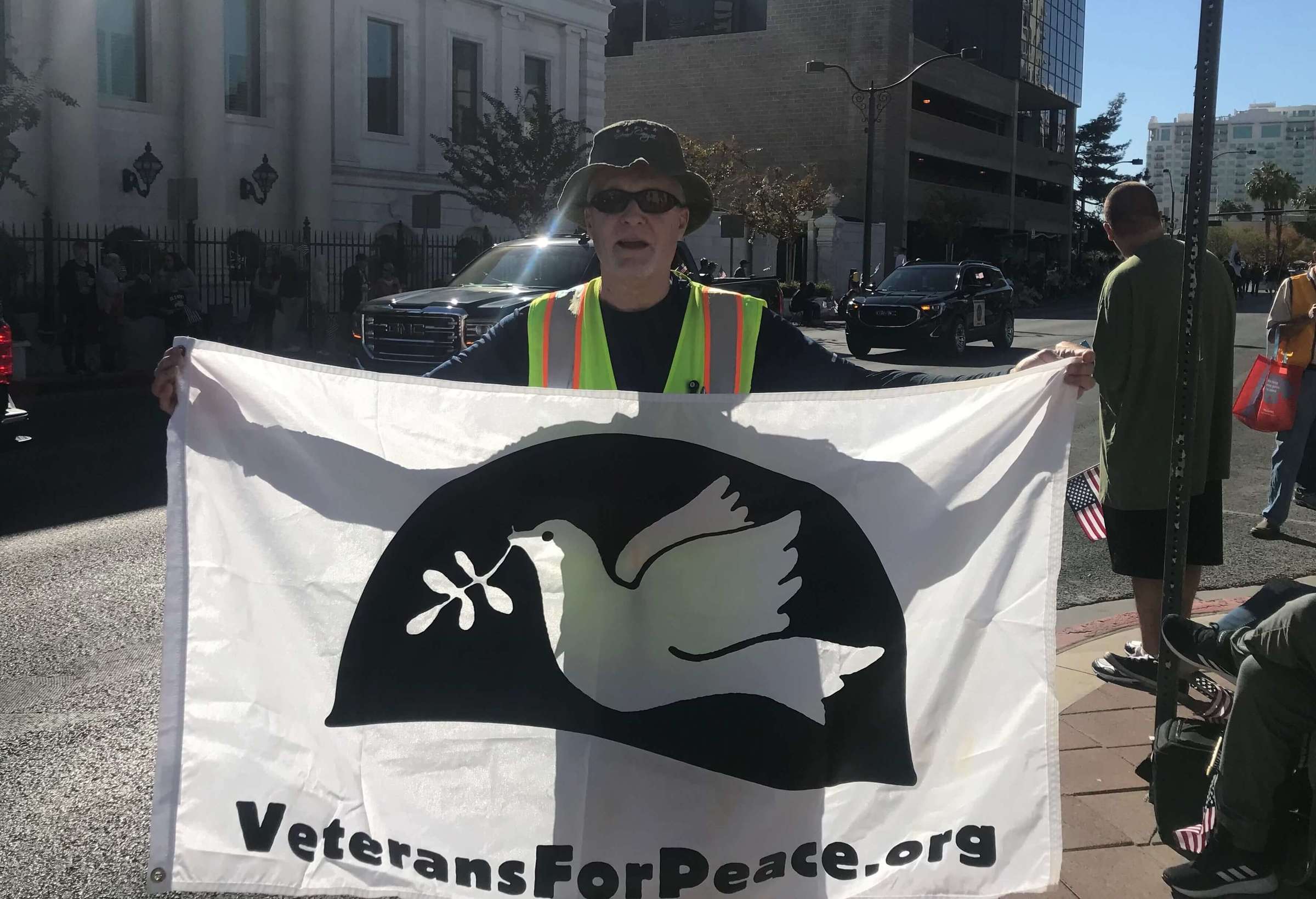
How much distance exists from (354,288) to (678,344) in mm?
22255

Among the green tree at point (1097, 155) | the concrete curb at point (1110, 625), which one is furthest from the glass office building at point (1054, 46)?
the concrete curb at point (1110, 625)

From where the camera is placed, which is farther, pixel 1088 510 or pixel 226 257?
pixel 226 257

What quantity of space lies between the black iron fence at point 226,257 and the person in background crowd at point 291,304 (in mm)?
→ 79

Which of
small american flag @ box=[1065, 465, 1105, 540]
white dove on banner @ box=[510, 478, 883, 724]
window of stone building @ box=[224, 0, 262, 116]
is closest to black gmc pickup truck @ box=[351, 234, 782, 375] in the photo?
small american flag @ box=[1065, 465, 1105, 540]

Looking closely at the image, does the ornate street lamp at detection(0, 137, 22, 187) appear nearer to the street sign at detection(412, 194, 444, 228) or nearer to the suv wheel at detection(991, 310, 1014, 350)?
the street sign at detection(412, 194, 444, 228)

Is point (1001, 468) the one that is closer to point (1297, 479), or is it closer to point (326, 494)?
point (326, 494)

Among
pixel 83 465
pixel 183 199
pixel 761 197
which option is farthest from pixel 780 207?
pixel 83 465

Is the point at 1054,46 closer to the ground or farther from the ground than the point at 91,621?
farther from the ground

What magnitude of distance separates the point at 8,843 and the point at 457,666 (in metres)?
1.97

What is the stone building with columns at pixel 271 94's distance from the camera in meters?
25.1

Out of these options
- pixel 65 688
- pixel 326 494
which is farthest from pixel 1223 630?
pixel 65 688

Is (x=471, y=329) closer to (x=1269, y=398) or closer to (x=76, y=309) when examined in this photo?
(x=76, y=309)

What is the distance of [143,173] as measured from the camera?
85.2ft

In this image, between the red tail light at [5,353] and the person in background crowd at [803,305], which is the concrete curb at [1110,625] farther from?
the person in background crowd at [803,305]
